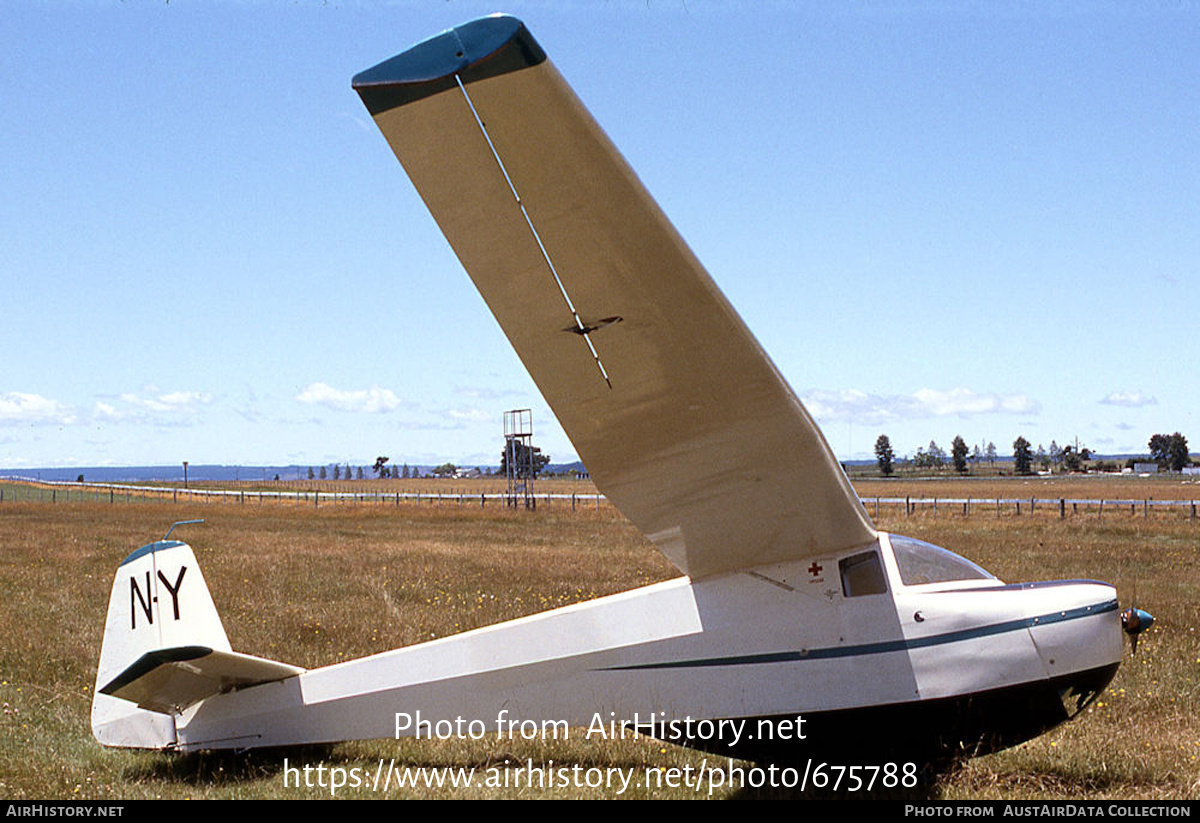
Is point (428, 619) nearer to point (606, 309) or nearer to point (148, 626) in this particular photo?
point (148, 626)

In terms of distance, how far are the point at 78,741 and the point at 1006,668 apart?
23.7ft

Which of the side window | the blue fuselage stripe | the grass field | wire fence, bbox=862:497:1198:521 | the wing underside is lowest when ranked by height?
wire fence, bbox=862:497:1198:521

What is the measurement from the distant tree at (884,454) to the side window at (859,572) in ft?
560

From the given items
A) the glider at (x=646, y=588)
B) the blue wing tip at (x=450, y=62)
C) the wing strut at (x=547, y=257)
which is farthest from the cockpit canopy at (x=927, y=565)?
the blue wing tip at (x=450, y=62)

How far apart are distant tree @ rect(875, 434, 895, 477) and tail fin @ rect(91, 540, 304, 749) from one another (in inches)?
6727

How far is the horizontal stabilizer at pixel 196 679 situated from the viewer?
5957 mm

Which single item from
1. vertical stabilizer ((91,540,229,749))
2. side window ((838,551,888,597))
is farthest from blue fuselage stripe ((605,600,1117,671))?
vertical stabilizer ((91,540,229,749))

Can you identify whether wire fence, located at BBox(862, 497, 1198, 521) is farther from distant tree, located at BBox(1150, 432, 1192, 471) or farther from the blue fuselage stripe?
distant tree, located at BBox(1150, 432, 1192, 471)

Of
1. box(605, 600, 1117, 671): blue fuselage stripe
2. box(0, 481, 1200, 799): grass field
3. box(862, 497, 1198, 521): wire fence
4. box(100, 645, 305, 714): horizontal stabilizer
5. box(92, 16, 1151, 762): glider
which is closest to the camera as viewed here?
box(92, 16, 1151, 762): glider

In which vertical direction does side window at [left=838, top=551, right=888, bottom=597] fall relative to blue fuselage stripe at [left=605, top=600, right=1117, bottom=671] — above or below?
above

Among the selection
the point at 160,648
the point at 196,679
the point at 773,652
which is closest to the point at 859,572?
the point at 773,652

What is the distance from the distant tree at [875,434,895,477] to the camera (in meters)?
172

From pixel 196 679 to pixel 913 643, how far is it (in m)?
4.85

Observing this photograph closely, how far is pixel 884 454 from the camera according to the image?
Answer: 17725 centimetres
